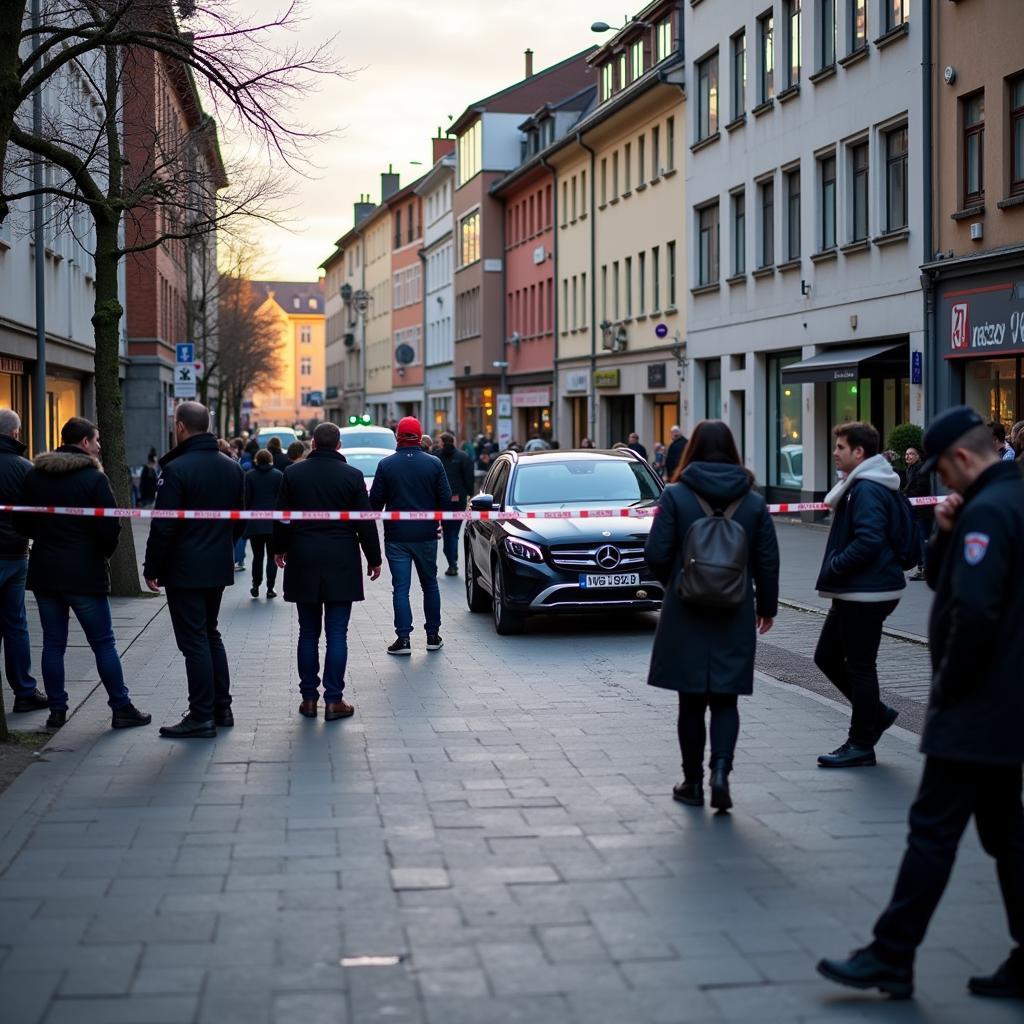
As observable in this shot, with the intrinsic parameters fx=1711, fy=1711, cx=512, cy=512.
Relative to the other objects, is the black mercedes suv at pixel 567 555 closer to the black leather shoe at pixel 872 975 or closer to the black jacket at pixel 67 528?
the black jacket at pixel 67 528

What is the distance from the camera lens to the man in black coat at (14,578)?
10.6 m

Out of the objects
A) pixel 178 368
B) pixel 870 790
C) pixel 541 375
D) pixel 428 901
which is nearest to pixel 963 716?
→ pixel 428 901

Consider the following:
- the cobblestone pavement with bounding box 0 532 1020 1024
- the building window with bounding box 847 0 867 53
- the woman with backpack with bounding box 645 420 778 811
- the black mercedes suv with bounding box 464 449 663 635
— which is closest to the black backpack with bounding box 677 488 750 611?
the woman with backpack with bounding box 645 420 778 811

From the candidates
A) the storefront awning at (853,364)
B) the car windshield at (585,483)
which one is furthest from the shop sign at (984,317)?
the car windshield at (585,483)

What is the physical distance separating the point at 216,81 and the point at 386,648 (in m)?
4.84

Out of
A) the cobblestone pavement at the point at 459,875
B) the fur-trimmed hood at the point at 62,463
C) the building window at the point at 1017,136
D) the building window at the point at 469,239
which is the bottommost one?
the cobblestone pavement at the point at 459,875

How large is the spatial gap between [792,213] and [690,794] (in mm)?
28438

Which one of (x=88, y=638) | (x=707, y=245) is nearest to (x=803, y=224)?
(x=707, y=245)

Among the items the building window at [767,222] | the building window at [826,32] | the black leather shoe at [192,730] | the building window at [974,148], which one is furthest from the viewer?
the building window at [767,222]

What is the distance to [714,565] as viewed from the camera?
7.66 meters

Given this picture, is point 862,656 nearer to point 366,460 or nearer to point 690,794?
point 690,794

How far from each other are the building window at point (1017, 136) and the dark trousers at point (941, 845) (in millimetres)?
20312

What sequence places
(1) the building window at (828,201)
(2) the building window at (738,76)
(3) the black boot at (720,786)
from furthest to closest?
(2) the building window at (738,76) < (1) the building window at (828,201) < (3) the black boot at (720,786)

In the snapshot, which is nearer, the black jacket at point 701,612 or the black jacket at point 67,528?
the black jacket at point 701,612
